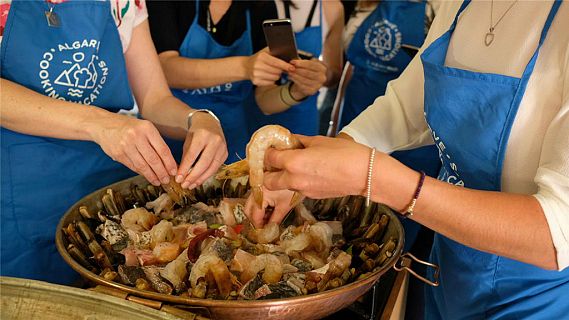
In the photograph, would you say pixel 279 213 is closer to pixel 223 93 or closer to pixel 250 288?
pixel 250 288

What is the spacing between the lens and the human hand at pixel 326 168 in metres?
0.94

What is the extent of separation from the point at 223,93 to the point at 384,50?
2.87ft

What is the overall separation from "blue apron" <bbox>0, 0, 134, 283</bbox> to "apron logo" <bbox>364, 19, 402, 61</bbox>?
1.46 metres

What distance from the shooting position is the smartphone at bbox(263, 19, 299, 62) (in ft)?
5.91

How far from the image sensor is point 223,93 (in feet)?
7.45

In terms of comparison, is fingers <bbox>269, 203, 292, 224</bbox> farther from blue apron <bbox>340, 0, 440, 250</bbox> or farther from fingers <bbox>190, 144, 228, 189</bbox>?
blue apron <bbox>340, 0, 440, 250</bbox>

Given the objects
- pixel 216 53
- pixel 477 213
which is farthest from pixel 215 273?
pixel 216 53

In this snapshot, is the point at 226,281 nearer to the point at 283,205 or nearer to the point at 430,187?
the point at 283,205

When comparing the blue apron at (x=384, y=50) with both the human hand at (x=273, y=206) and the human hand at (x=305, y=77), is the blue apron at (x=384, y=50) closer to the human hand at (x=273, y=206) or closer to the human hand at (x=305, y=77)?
the human hand at (x=305, y=77)

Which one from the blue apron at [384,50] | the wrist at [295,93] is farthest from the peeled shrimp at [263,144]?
the blue apron at [384,50]

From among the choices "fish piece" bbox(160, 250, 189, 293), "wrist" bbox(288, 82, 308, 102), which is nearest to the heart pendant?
"fish piece" bbox(160, 250, 189, 293)

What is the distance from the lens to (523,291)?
112 cm

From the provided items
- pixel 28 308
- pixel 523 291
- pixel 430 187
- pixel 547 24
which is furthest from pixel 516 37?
pixel 28 308

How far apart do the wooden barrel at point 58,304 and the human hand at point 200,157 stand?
0.46 m
